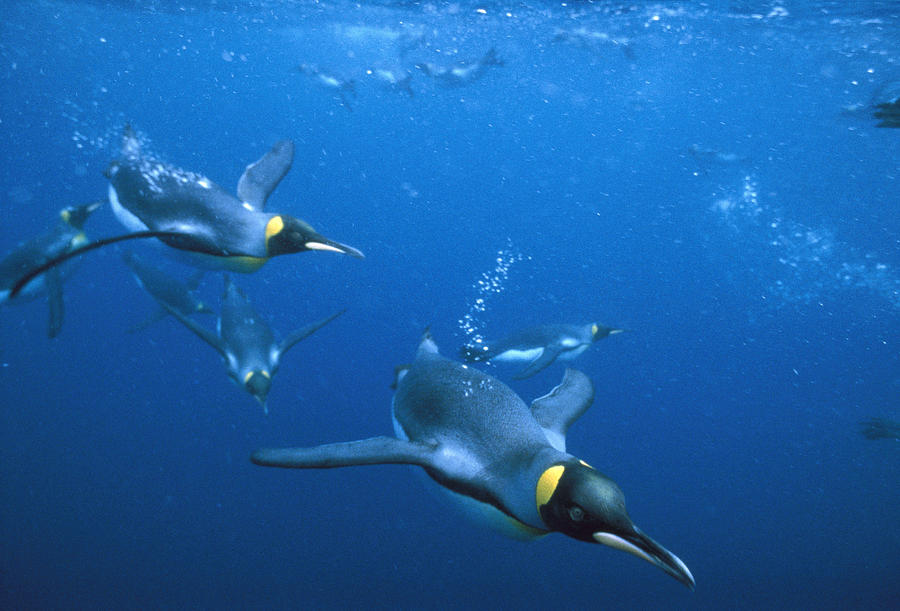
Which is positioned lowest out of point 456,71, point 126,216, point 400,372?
point 126,216

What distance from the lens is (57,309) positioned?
478 centimetres

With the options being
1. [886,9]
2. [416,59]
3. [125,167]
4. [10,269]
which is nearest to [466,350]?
[125,167]

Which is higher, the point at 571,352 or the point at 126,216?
the point at 571,352

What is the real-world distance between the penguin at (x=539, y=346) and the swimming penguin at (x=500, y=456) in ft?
10.5

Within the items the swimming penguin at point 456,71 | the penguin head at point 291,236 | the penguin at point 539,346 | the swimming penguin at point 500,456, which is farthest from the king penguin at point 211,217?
the swimming penguin at point 456,71

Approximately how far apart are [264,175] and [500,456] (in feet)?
8.09

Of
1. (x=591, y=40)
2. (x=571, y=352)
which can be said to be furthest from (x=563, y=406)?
(x=591, y=40)

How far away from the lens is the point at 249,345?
430cm

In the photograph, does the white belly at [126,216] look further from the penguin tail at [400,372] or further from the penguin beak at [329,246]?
the penguin tail at [400,372]

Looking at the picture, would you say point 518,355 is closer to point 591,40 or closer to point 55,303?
point 55,303

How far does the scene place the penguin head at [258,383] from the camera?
4023 millimetres

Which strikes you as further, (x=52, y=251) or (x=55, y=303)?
(x=52, y=251)

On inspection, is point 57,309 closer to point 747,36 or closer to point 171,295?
point 171,295

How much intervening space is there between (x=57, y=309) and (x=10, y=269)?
902 mm
